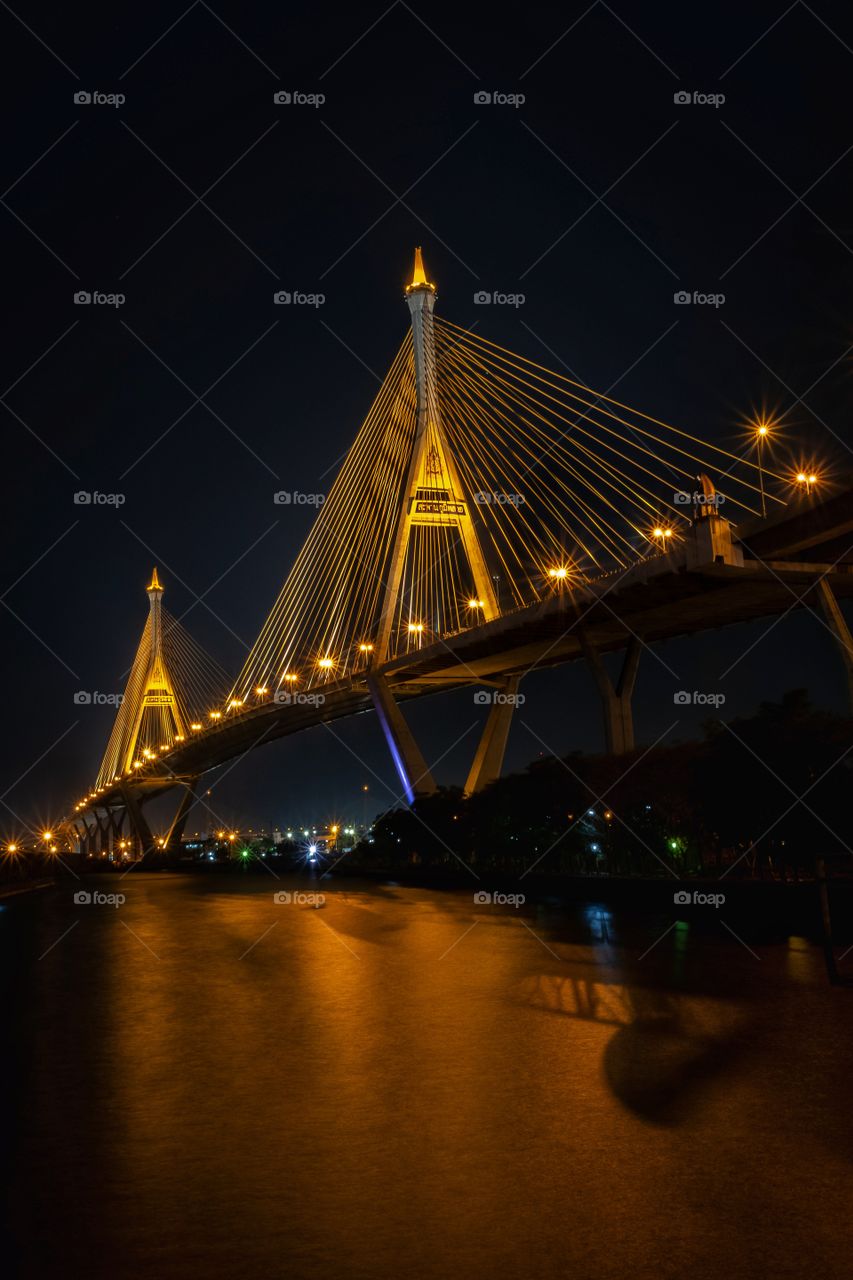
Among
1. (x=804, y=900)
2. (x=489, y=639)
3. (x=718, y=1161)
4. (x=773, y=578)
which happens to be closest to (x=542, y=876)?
(x=489, y=639)

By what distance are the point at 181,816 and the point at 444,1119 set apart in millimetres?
91843

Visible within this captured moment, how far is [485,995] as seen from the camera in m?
15.2

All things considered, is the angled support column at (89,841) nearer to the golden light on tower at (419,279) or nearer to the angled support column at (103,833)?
the angled support column at (103,833)

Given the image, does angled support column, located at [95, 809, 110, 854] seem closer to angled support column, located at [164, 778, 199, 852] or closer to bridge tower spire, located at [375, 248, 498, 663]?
angled support column, located at [164, 778, 199, 852]

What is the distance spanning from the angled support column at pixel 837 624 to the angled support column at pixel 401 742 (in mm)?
18294

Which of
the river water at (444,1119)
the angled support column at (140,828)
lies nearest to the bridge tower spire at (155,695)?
the angled support column at (140,828)

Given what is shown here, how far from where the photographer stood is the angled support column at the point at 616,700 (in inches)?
1596

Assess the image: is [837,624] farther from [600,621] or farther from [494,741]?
[494,741]

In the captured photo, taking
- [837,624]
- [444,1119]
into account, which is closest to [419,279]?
[837,624]

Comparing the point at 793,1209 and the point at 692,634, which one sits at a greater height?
the point at 692,634

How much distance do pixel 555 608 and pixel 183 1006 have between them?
23.0 meters

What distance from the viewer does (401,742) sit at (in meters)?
45.2

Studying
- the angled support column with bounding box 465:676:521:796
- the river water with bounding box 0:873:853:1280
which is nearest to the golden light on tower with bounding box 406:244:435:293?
the angled support column with bounding box 465:676:521:796

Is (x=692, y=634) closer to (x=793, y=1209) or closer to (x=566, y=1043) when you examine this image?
(x=566, y=1043)
